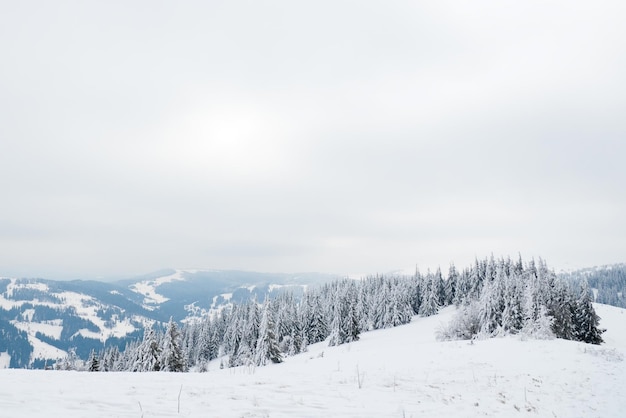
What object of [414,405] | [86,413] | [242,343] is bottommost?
[242,343]

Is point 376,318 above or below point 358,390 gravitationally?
below

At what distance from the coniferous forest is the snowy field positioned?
694 cm

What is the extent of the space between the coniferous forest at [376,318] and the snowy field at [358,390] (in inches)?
273

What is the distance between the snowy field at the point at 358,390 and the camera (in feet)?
29.3

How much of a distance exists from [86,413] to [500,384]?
14.8 m

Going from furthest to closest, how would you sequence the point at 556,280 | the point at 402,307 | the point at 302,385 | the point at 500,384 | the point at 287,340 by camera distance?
the point at 402,307, the point at 287,340, the point at 556,280, the point at 500,384, the point at 302,385

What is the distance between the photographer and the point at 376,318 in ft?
298

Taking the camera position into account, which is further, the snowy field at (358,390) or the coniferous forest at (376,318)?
the coniferous forest at (376,318)

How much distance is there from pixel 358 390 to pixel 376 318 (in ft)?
272

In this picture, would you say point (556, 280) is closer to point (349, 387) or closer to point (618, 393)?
point (618, 393)

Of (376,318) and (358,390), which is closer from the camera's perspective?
(358,390)

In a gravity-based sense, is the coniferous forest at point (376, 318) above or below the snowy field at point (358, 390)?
below

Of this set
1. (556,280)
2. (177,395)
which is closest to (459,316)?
(556,280)

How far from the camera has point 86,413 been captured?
7957 mm
